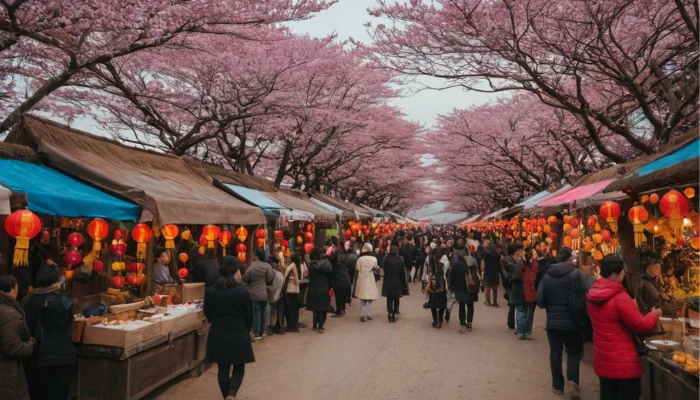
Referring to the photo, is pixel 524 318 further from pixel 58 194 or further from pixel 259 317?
pixel 58 194

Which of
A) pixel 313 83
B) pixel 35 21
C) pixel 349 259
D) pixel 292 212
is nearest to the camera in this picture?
pixel 35 21

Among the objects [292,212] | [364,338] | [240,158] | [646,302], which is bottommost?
[364,338]

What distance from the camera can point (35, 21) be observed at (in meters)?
8.60

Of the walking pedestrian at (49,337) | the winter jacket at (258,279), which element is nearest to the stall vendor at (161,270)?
the winter jacket at (258,279)

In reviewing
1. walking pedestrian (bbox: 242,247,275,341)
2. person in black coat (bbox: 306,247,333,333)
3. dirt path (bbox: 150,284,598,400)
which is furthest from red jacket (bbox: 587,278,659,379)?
person in black coat (bbox: 306,247,333,333)

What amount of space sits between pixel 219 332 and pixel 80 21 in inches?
262

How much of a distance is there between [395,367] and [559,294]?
9.19ft

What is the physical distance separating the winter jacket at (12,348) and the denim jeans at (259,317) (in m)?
5.12

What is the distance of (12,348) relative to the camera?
14.4ft

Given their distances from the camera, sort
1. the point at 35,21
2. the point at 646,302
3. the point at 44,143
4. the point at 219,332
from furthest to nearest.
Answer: the point at 35,21
the point at 44,143
the point at 646,302
the point at 219,332

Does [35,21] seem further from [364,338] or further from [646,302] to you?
[646,302]

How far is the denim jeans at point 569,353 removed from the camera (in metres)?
6.48

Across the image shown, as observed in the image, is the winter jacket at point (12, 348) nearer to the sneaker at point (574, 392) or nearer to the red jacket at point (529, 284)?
the sneaker at point (574, 392)

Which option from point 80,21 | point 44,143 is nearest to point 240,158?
point 80,21
